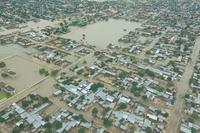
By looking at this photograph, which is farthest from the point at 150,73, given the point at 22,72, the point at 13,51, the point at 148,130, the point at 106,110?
the point at 13,51

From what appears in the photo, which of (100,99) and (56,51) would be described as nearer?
(100,99)

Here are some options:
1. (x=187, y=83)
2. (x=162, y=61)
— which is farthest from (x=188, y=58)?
(x=187, y=83)

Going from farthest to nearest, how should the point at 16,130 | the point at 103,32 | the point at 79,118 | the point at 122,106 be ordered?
the point at 103,32, the point at 122,106, the point at 79,118, the point at 16,130

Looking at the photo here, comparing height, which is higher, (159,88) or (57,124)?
(159,88)

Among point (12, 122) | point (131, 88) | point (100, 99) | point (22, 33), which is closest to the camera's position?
point (12, 122)

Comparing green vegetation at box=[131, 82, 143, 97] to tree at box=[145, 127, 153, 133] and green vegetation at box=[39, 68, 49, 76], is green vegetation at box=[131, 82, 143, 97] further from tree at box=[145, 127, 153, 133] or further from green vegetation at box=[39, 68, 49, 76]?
green vegetation at box=[39, 68, 49, 76]

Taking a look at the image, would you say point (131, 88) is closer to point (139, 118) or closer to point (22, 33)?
point (139, 118)

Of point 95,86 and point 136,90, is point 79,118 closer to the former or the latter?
point 95,86
